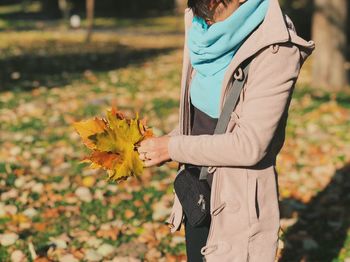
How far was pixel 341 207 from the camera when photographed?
4.88 metres

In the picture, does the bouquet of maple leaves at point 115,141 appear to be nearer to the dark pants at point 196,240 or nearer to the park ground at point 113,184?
the dark pants at point 196,240

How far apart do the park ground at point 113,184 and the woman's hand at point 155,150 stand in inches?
64.3

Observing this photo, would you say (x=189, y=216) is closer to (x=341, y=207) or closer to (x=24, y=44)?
(x=341, y=207)

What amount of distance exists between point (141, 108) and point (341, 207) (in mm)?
3862

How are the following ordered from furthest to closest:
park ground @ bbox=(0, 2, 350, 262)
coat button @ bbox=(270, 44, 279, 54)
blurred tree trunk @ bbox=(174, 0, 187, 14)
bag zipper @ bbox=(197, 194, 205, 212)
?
blurred tree trunk @ bbox=(174, 0, 187, 14) < park ground @ bbox=(0, 2, 350, 262) < bag zipper @ bbox=(197, 194, 205, 212) < coat button @ bbox=(270, 44, 279, 54)

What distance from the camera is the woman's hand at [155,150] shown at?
196 centimetres

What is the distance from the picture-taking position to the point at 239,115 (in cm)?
188

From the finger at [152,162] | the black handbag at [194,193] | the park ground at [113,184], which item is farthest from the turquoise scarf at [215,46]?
the park ground at [113,184]

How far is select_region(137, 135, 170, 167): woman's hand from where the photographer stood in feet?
6.42

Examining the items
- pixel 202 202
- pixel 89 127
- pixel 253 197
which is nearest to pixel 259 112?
pixel 253 197

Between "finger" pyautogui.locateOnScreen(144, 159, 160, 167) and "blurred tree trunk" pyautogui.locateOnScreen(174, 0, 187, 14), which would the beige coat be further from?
"blurred tree trunk" pyautogui.locateOnScreen(174, 0, 187, 14)

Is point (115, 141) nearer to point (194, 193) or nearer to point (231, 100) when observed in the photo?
point (194, 193)

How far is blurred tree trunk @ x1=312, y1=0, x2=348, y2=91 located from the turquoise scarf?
25.9ft

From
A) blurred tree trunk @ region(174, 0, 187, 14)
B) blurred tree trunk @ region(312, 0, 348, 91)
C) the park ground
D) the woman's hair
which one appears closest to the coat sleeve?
the woman's hair
